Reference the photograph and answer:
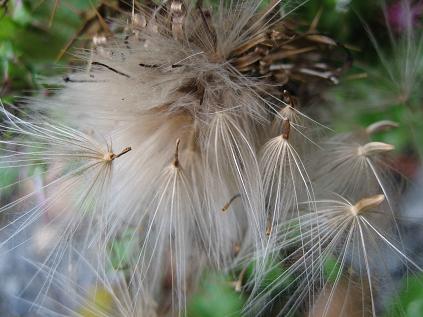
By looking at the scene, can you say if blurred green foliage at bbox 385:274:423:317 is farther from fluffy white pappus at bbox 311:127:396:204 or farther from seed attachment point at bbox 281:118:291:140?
seed attachment point at bbox 281:118:291:140

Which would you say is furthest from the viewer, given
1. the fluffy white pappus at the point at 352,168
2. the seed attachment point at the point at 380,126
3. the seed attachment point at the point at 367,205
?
the seed attachment point at the point at 380,126

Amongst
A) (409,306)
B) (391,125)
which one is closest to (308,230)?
(409,306)

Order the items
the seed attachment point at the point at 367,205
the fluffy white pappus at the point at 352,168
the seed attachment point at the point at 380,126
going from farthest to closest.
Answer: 1. the seed attachment point at the point at 380,126
2. the fluffy white pappus at the point at 352,168
3. the seed attachment point at the point at 367,205

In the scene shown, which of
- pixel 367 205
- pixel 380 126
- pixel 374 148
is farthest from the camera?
pixel 380 126

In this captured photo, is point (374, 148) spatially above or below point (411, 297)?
above

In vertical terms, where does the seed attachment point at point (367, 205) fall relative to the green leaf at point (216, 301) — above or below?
above

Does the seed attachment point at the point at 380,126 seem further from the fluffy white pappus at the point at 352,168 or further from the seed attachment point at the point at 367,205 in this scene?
the seed attachment point at the point at 367,205

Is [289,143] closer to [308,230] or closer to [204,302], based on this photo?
[308,230]

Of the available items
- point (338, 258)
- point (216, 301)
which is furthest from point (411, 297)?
point (216, 301)

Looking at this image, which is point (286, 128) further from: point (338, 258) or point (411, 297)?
point (411, 297)

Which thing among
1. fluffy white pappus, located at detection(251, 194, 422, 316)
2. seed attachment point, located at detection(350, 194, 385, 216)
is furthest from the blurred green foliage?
seed attachment point, located at detection(350, 194, 385, 216)

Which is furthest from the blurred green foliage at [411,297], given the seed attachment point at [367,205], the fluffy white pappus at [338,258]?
the seed attachment point at [367,205]
